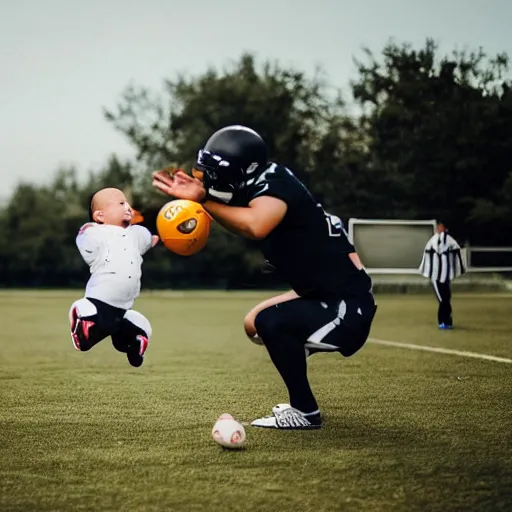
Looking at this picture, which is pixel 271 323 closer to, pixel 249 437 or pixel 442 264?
pixel 249 437

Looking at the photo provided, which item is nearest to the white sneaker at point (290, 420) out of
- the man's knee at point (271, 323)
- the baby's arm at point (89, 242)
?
the man's knee at point (271, 323)

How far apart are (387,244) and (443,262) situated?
49.4ft

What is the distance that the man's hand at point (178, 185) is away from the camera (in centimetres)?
448

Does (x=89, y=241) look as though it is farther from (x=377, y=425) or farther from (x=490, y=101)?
(x=490, y=101)

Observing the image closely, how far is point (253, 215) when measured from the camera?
15.1 ft

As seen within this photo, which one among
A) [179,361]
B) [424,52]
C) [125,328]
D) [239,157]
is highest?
[424,52]

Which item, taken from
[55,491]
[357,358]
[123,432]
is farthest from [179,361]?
[55,491]

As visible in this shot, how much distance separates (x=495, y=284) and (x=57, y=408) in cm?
2928

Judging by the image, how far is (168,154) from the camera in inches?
2116

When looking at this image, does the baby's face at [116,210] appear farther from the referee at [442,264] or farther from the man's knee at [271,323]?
the referee at [442,264]

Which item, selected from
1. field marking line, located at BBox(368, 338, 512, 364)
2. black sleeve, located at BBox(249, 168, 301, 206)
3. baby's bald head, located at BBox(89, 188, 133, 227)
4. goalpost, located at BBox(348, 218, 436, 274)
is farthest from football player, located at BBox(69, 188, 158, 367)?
goalpost, located at BBox(348, 218, 436, 274)

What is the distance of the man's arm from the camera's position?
4.59m

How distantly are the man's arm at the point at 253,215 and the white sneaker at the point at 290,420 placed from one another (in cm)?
116

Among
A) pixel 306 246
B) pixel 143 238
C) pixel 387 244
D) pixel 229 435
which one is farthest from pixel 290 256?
pixel 387 244
